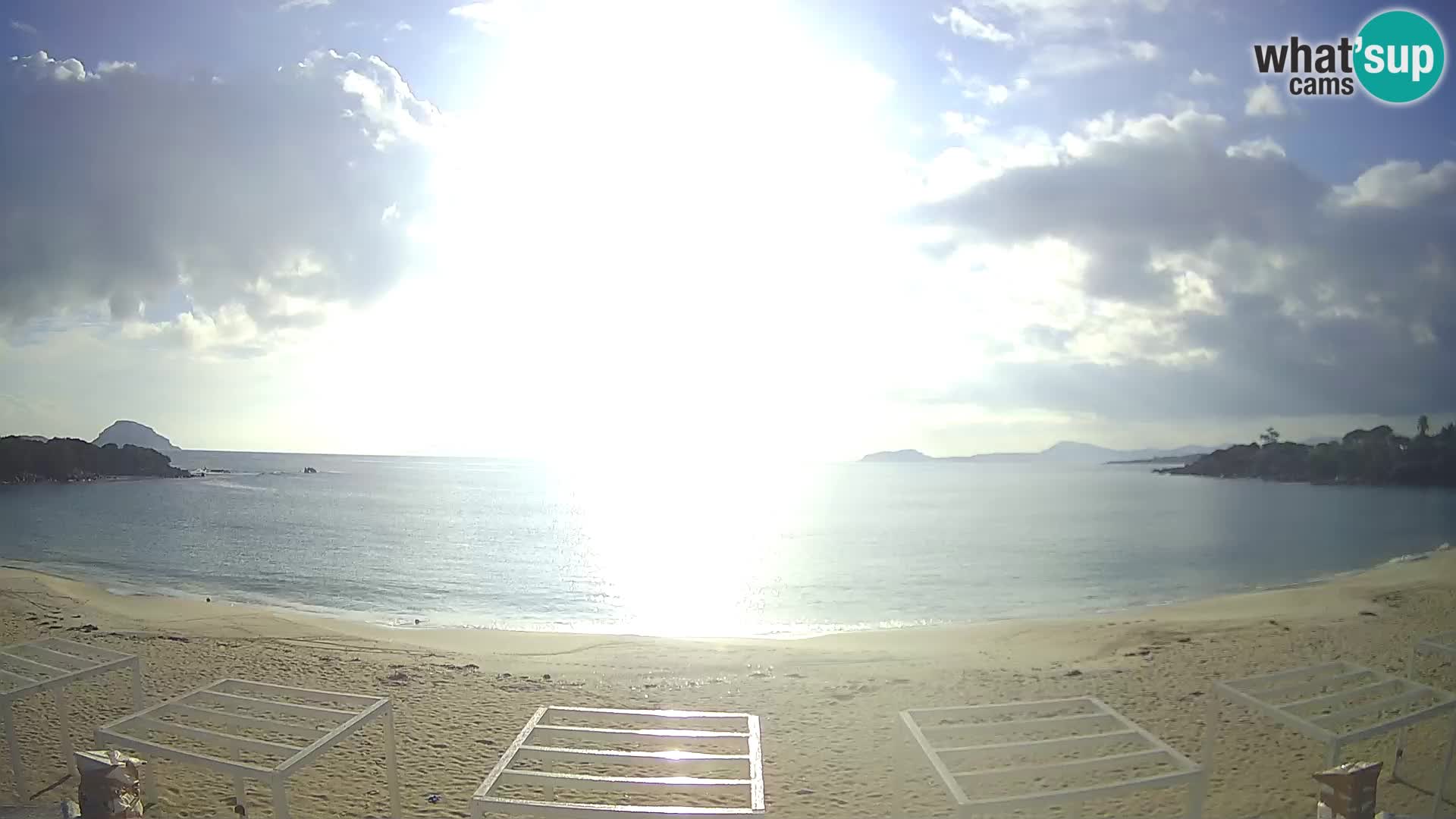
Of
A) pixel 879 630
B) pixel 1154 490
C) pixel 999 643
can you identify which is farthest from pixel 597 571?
pixel 1154 490

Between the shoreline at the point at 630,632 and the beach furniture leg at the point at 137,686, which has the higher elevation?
the beach furniture leg at the point at 137,686

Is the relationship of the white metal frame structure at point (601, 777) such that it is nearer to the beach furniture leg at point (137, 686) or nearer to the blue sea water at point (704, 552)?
the beach furniture leg at point (137, 686)

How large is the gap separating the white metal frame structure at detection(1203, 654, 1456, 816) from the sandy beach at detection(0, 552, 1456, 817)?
2.30 ft

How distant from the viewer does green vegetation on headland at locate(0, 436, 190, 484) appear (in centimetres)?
7012

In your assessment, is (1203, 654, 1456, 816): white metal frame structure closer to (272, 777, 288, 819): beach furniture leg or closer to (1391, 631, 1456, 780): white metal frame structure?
(1391, 631, 1456, 780): white metal frame structure

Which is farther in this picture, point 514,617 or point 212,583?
point 212,583

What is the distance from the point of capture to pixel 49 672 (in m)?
5.66

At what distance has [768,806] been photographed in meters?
5.82

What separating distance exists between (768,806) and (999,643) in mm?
8868

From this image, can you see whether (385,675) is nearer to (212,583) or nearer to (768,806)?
(768,806)

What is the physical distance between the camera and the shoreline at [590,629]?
15656mm

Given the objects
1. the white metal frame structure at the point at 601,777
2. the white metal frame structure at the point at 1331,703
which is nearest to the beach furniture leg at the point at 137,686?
the white metal frame structure at the point at 601,777

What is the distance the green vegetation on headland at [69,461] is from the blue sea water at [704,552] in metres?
11.0

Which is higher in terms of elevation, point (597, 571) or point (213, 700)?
point (213, 700)
